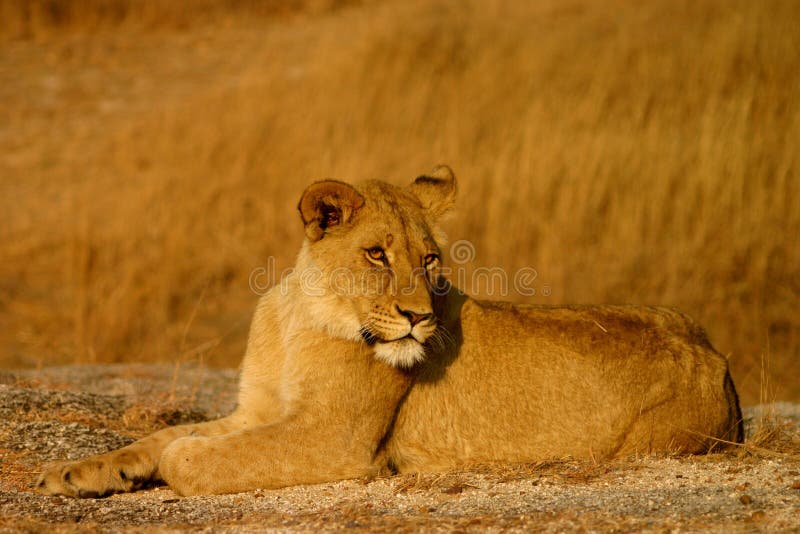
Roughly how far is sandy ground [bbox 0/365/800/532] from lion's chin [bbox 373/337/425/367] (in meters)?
0.61

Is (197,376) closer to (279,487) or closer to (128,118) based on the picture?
(279,487)

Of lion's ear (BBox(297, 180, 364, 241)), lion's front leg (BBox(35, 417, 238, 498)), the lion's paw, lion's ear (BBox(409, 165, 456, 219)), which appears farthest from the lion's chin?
the lion's paw

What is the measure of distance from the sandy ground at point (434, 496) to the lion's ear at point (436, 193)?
1564 millimetres

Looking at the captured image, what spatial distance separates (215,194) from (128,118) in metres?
3.89

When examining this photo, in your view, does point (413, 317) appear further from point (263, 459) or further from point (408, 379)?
point (263, 459)

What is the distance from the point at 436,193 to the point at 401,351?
129cm

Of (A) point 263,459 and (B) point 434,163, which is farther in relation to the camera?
(B) point 434,163

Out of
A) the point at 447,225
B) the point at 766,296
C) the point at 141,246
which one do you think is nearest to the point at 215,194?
the point at 141,246

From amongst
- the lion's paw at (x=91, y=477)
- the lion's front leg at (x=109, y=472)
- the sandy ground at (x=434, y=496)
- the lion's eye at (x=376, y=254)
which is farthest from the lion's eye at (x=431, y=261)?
the lion's paw at (x=91, y=477)

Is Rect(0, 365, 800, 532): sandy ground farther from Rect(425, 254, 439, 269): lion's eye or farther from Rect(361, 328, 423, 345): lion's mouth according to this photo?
Rect(425, 254, 439, 269): lion's eye

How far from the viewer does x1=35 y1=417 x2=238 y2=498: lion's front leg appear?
16.0ft

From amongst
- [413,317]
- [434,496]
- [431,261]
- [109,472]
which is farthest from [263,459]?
[431,261]

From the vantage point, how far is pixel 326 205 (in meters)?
5.34

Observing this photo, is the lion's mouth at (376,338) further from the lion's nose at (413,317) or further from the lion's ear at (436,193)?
the lion's ear at (436,193)
